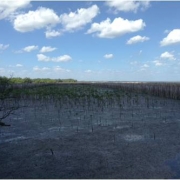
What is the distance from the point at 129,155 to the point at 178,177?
4.11 ft

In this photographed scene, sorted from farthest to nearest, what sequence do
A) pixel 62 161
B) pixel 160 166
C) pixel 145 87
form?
1. pixel 145 87
2. pixel 62 161
3. pixel 160 166

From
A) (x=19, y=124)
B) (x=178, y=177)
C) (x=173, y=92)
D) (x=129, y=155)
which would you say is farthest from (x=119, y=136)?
(x=173, y=92)

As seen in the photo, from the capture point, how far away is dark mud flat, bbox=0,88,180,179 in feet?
15.0

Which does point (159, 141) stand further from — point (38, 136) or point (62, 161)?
point (38, 136)

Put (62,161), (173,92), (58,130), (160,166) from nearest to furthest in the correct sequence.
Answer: (160,166) < (62,161) < (58,130) < (173,92)

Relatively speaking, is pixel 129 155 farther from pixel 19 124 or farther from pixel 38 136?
pixel 19 124

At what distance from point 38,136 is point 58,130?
2.85 ft

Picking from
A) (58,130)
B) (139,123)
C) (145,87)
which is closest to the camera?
(58,130)

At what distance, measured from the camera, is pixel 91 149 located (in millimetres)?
5832

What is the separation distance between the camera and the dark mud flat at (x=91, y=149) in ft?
15.0

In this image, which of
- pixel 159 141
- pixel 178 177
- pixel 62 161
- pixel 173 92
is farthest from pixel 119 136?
pixel 173 92

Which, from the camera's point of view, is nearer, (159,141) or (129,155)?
(129,155)


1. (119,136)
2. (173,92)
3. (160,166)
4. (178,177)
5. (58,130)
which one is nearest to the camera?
(178,177)

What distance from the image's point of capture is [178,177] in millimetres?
4246
